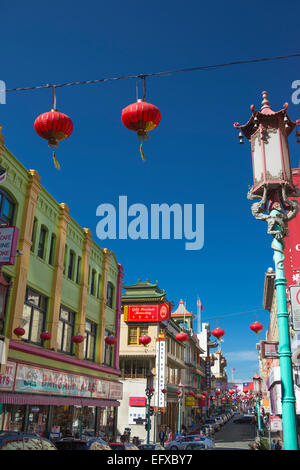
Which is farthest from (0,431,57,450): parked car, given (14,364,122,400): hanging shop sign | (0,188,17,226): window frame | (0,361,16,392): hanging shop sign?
(0,188,17,226): window frame

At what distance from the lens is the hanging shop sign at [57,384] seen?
59.5 ft

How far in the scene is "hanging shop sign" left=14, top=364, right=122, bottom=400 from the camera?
18.1 metres

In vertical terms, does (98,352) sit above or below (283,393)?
above

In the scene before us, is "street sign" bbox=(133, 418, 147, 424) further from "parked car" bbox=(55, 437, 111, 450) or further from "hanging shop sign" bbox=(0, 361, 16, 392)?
"parked car" bbox=(55, 437, 111, 450)

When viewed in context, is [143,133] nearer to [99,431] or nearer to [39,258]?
[39,258]

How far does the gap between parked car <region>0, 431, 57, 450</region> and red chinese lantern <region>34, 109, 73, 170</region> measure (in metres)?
7.15

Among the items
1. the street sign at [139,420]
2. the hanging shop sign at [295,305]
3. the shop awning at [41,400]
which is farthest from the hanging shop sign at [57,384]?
the hanging shop sign at [295,305]

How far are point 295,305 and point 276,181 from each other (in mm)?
2726

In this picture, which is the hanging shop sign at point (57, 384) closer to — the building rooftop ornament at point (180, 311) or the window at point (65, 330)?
the window at point (65, 330)

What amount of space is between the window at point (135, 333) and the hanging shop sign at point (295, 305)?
3568cm

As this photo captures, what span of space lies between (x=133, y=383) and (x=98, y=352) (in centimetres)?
1431
